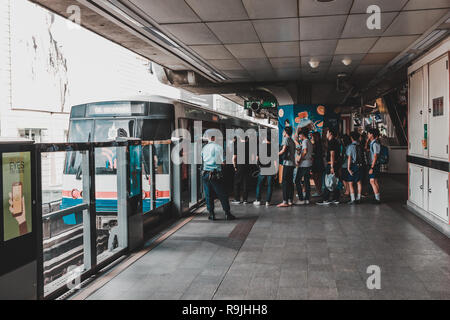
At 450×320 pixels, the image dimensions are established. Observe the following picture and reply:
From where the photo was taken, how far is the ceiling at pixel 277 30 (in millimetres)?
5926

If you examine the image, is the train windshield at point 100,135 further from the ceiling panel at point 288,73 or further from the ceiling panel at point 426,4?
the ceiling panel at point 426,4

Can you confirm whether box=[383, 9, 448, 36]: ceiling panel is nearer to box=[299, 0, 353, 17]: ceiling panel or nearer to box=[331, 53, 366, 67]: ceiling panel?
box=[299, 0, 353, 17]: ceiling panel

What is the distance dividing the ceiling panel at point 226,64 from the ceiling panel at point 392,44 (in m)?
3.19

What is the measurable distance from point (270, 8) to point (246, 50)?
282 centimetres

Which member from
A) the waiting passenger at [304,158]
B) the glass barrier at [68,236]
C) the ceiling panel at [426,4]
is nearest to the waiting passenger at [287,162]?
the waiting passenger at [304,158]

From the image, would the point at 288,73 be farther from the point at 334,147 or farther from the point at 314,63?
the point at 334,147

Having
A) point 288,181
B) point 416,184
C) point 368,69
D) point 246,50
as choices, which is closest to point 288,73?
point 368,69

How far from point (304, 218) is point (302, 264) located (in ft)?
10.5

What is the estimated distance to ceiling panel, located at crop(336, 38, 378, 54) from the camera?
26.1 ft

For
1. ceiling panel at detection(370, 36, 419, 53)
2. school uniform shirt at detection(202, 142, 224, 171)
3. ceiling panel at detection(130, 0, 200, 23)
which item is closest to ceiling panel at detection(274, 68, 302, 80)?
ceiling panel at detection(370, 36, 419, 53)

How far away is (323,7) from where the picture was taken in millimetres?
5922

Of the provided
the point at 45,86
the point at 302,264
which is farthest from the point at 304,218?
the point at 45,86

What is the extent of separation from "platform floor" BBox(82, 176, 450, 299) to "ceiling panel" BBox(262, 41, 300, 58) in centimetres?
346

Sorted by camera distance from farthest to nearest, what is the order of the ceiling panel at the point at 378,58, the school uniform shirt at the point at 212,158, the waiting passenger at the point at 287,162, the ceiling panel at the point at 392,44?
the waiting passenger at the point at 287,162 < the ceiling panel at the point at 378,58 < the school uniform shirt at the point at 212,158 < the ceiling panel at the point at 392,44
